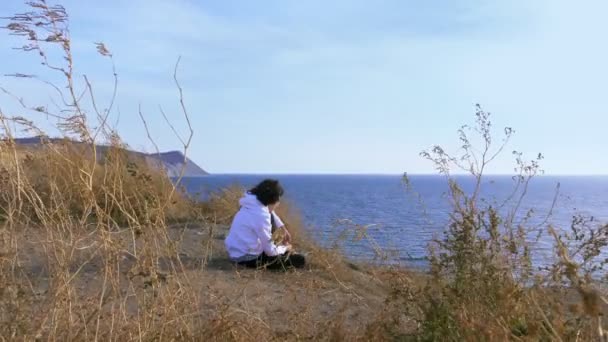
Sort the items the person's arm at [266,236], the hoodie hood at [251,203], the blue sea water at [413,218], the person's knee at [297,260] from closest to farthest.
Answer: the blue sea water at [413,218], the person's arm at [266,236], the hoodie hood at [251,203], the person's knee at [297,260]

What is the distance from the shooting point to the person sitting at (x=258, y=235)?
831cm

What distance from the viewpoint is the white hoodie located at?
27.2 ft

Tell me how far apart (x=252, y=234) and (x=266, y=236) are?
0.23 meters

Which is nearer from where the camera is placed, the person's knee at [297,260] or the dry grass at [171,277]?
the dry grass at [171,277]

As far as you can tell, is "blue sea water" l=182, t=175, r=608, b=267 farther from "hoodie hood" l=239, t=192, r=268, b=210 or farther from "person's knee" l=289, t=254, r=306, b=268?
"hoodie hood" l=239, t=192, r=268, b=210

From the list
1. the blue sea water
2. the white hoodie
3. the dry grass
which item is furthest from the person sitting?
the dry grass

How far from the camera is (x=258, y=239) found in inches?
328

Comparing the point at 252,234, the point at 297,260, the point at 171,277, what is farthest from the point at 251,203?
the point at 171,277

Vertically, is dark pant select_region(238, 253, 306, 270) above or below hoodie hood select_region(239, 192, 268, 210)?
below

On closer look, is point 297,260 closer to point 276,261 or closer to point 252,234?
point 276,261

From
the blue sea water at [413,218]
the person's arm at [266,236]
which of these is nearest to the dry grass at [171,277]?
the blue sea water at [413,218]

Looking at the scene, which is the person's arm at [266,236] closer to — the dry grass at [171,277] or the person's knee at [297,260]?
the person's knee at [297,260]

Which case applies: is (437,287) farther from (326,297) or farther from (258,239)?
(258,239)

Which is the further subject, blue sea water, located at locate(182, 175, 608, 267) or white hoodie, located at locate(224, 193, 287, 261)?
white hoodie, located at locate(224, 193, 287, 261)
